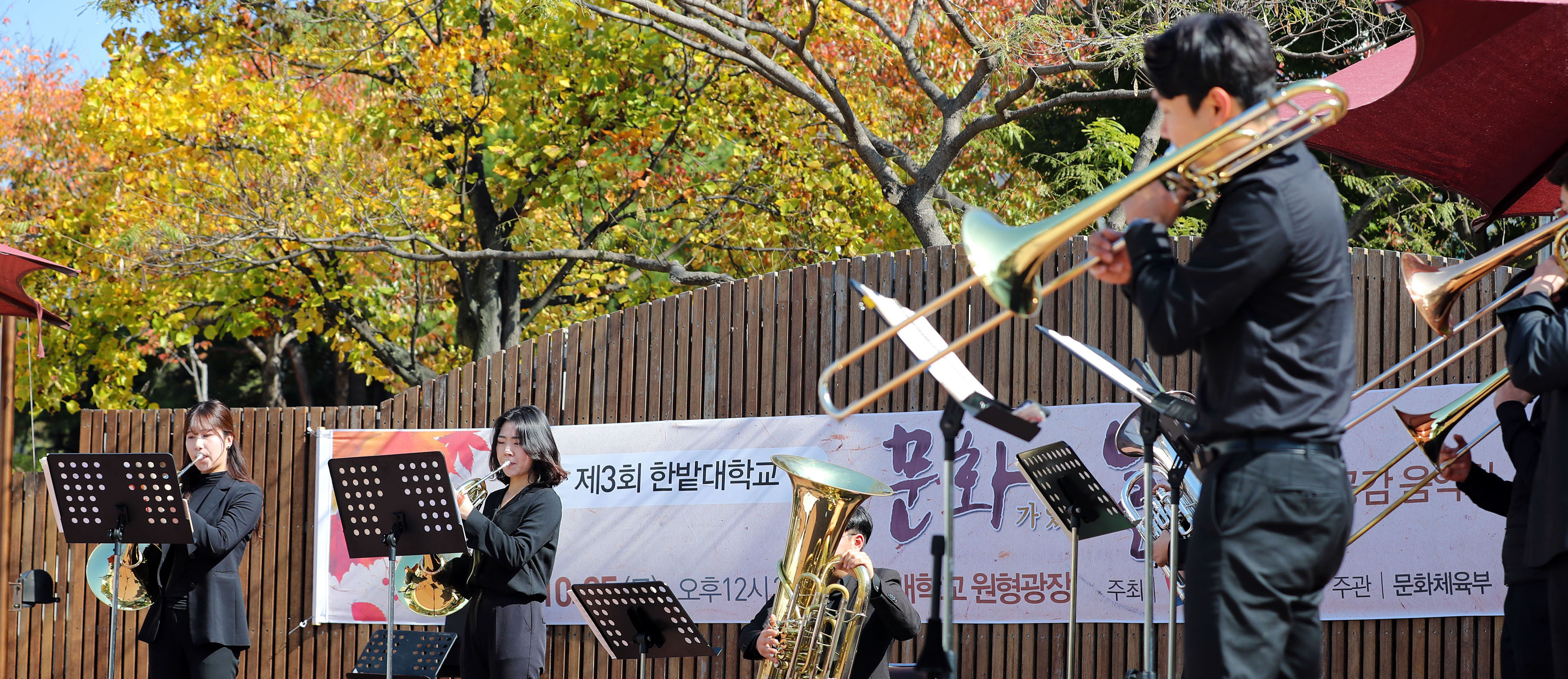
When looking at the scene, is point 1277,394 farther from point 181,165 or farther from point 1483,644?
point 181,165

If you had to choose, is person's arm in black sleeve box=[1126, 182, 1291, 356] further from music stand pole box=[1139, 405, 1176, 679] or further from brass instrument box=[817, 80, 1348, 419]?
music stand pole box=[1139, 405, 1176, 679]

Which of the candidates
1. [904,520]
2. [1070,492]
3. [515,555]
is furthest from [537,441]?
[904,520]

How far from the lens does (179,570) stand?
17.2 ft

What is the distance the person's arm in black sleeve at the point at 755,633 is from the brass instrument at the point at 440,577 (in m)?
1.04

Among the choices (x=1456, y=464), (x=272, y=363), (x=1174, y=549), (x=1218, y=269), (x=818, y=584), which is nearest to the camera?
(x=1218, y=269)

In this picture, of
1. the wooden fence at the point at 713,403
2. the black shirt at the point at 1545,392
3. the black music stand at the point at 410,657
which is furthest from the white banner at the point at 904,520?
the black shirt at the point at 1545,392

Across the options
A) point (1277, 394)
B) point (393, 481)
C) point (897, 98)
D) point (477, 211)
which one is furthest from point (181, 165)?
point (1277, 394)

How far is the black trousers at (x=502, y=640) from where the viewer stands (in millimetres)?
4953

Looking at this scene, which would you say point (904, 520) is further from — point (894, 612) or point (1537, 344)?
point (1537, 344)

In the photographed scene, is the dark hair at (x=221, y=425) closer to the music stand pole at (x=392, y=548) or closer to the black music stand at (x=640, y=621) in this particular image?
the music stand pole at (x=392, y=548)

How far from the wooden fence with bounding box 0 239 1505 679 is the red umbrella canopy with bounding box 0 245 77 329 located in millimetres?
1381

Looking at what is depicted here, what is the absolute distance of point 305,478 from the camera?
7715 millimetres

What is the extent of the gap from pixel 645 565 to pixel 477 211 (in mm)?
6673

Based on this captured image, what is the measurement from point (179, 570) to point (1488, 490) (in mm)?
4581
